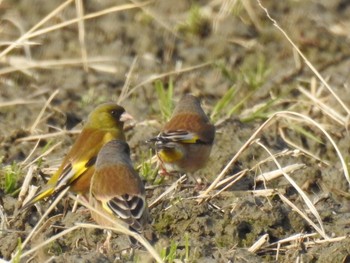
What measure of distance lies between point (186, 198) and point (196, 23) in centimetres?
505

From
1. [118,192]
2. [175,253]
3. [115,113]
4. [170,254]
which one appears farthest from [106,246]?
[115,113]

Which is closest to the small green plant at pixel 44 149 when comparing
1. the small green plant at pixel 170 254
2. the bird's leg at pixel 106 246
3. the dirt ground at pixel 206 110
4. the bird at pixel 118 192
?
the dirt ground at pixel 206 110

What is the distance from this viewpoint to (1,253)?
331 inches

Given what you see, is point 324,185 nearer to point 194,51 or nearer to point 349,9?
point 194,51

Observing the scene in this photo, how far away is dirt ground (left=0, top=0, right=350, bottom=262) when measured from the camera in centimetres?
859

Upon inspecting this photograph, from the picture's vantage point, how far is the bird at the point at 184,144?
9.84 metres

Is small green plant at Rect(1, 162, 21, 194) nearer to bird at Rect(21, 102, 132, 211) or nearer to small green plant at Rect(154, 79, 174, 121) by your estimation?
bird at Rect(21, 102, 132, 211)

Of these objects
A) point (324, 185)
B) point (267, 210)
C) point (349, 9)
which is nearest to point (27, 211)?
point (267, 210)

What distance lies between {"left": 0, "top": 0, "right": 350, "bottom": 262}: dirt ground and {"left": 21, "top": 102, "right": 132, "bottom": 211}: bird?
183mm

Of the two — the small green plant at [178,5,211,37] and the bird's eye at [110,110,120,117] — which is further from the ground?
the bird's eye at [110,110,120,117]

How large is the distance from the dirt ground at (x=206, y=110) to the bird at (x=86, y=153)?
18 cm

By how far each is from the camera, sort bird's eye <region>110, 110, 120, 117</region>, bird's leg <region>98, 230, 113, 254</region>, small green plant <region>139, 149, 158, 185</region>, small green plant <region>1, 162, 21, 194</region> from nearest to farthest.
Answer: bird's leg <region>98, 230, 113, 254</region>
small green plant <region>1, 162, 21, 194</region>
small green plant <region>139, 149, 158, 185</region>
bird's eye <region>110, 110, 120, 117</region>

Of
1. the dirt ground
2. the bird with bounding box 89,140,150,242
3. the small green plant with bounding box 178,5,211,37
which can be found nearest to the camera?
the bird with bounding box 89,140,150,242

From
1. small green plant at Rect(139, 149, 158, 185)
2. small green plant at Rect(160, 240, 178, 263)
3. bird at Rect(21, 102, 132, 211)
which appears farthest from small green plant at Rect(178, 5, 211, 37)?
small green plant at Rect(160, 240, 178, 263)
